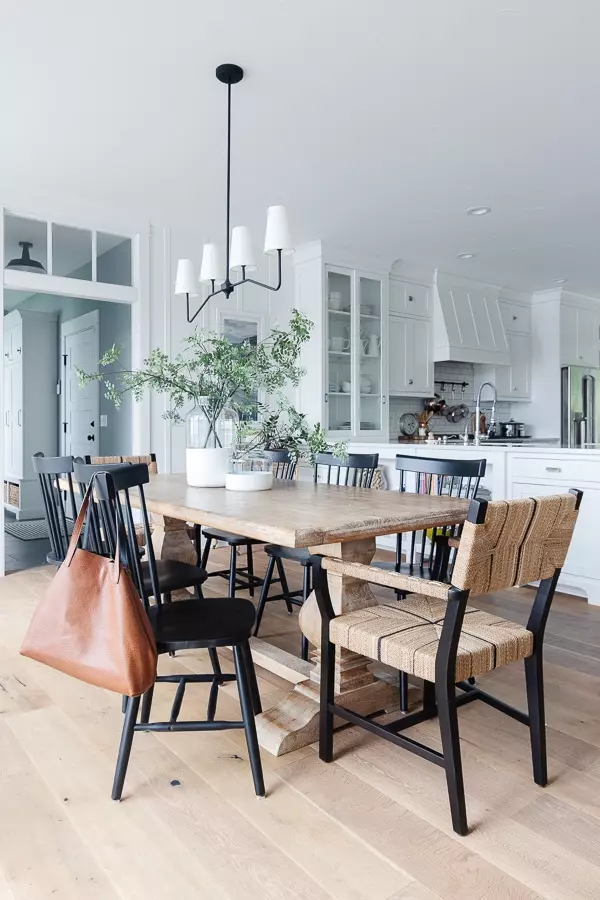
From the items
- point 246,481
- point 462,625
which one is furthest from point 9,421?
point 462,625

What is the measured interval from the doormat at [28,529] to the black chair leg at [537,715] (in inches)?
184

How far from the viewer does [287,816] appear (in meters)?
1.57

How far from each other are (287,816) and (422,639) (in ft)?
1.78

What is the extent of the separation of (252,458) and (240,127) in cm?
176

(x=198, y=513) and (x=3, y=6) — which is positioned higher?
(x=3, y=6)

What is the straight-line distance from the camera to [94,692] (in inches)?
91.0

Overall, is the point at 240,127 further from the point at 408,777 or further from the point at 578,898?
the point at 578,898

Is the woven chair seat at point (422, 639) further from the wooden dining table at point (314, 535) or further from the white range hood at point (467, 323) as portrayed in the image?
the white range hood at point (467, 323)

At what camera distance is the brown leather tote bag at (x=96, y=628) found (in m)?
1.46

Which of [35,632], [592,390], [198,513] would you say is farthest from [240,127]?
[592,390]

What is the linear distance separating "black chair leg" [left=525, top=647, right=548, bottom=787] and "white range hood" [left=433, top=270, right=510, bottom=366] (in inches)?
186

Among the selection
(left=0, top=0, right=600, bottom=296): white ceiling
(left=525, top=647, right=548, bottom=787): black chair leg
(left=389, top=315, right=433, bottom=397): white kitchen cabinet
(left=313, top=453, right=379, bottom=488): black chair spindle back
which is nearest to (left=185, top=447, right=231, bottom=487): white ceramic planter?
(left=313, top=453, right=379, bottom=488): black chair spindle back

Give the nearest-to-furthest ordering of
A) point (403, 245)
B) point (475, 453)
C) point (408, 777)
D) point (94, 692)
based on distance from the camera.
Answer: point (408, 777) → point (94, 692) → point (475, 453) → point (403, 245)

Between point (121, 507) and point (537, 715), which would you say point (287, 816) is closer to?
point (537, 715)
